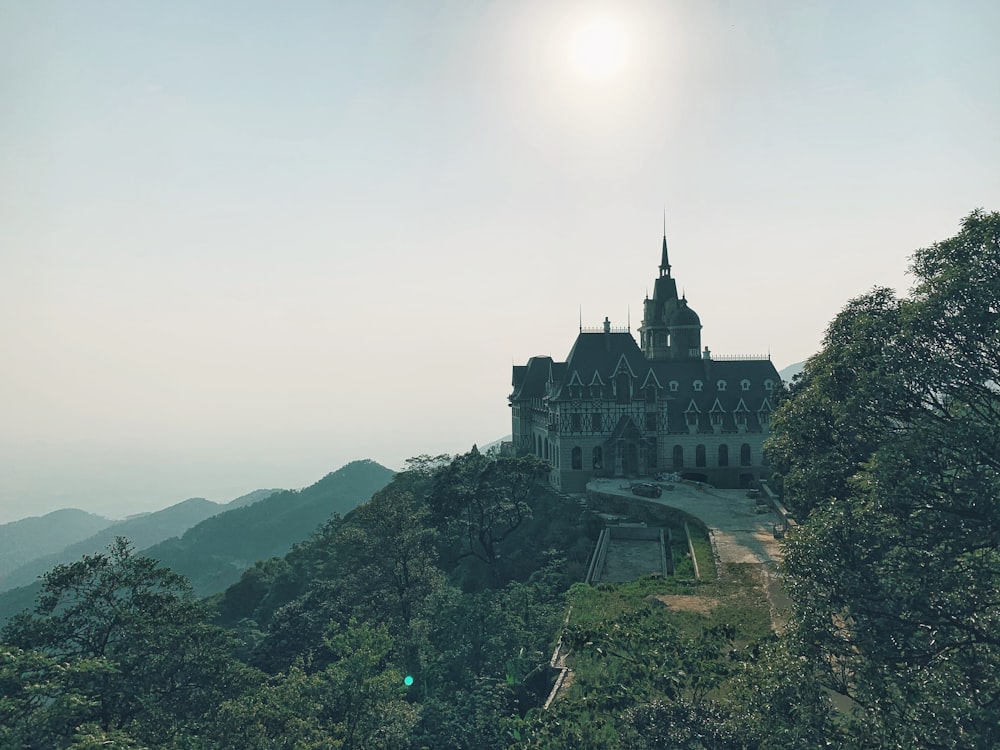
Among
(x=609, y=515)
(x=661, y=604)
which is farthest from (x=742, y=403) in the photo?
(x=661, y=604)

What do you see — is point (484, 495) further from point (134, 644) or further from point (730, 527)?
point (134, 644)

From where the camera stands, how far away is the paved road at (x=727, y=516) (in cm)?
4034

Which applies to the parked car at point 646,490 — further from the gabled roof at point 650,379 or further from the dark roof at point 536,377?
the dark roof at point 536,377

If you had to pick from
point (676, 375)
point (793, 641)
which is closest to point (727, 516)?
point (676, 375)

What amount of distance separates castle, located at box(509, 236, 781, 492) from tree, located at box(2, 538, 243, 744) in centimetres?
4666

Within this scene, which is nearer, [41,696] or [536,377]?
[41,696]

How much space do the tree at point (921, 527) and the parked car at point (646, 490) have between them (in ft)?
136

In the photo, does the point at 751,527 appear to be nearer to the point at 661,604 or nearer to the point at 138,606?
the point at 661,604

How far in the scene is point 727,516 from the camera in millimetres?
50812

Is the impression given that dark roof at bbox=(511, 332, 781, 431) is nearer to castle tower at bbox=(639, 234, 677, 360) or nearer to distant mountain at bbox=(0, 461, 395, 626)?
castle tower at bbox=(639, 234, 677, 360)

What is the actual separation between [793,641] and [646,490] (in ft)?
143

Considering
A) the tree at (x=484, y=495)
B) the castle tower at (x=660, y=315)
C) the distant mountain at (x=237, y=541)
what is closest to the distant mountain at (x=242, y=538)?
the distant mountain at (x=237, y=541)

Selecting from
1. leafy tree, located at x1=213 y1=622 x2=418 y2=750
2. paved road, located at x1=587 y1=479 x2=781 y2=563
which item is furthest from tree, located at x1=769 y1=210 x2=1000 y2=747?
paved road, located at x1=587 y1=479 x2=781 y2=563

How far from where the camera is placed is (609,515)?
5591cm
